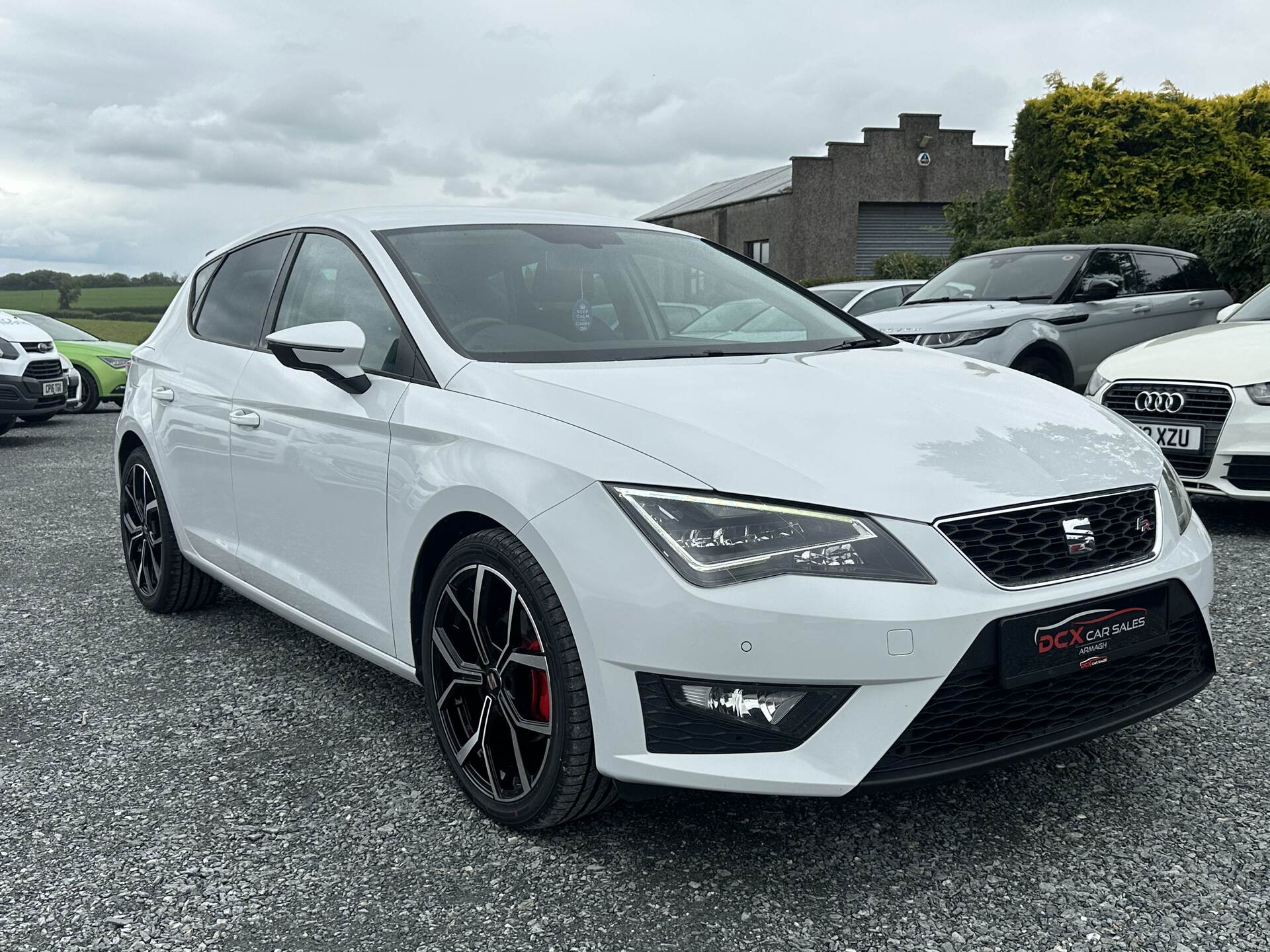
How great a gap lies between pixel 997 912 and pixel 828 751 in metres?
0.51

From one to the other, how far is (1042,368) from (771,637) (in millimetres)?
7170

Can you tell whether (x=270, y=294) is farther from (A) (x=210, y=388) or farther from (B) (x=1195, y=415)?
(B) (x=1195, y=415)

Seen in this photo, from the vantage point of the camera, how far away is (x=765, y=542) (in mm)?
2301

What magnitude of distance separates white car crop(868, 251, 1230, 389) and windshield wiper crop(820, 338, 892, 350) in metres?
4.64

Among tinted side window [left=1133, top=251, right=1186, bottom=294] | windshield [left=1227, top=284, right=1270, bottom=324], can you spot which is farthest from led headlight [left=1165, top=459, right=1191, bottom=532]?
tinted side window [left=1133, top=251, right=1186, bottom=294]

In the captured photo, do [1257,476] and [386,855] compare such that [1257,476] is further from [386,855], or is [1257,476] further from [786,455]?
[386,855]

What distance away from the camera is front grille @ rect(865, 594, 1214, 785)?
2326 millimetres

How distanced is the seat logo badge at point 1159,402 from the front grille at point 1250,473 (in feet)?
1.31

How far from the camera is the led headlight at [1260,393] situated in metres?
5.58

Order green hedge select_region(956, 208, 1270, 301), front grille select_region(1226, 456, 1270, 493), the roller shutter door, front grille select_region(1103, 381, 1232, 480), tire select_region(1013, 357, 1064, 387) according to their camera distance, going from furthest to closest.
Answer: the roller shutter door → green hedge select_region(956, 208, 1270, 301) → tire select_region(1013, 357, 1064, 387) → front grille select_region(1103, 381, 1232, 480) → front grille select_region(1226, 456, 1270, 493)

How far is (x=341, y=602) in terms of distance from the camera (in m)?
3.32

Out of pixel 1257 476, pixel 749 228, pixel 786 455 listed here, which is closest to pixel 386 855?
pixel 786 455

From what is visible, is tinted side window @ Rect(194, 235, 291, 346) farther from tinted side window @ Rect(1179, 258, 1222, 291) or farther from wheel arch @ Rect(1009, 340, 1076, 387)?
tinted side window @ Rect(1179, 258, 1222, 291)

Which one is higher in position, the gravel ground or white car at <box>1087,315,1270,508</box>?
white car at <box>1087,315,1270,508</box>
